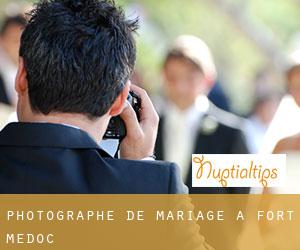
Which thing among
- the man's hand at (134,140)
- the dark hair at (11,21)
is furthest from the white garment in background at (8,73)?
the man's hand at (134,140)

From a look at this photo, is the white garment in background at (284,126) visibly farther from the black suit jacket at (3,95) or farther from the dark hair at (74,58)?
the dark hair at (74,58)

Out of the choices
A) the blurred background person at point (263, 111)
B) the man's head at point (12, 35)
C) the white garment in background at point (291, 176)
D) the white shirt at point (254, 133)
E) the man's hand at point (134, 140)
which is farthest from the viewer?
the blurred background person at point (263, 111)

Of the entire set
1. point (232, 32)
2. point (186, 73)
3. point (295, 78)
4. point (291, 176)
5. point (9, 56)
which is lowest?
point (291, 176)

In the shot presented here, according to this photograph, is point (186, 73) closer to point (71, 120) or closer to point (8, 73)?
point (8, 73)

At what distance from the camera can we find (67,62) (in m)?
2.24

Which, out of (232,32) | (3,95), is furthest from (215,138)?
(232,32)

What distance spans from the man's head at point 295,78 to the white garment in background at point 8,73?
1.45 metres

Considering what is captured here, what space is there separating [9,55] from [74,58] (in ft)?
11.9

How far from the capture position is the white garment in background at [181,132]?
206 inches

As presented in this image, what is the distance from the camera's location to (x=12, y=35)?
5840 mm

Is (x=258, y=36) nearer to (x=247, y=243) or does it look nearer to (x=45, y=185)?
(x=247, y=243)

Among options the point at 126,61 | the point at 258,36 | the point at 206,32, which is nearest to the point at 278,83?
the point at 258,36

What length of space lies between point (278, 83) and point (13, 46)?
117 inches

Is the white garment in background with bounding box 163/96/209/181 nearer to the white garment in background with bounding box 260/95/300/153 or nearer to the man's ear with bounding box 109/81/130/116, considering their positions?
the white garment in background with bounding box 260/95/300/153
